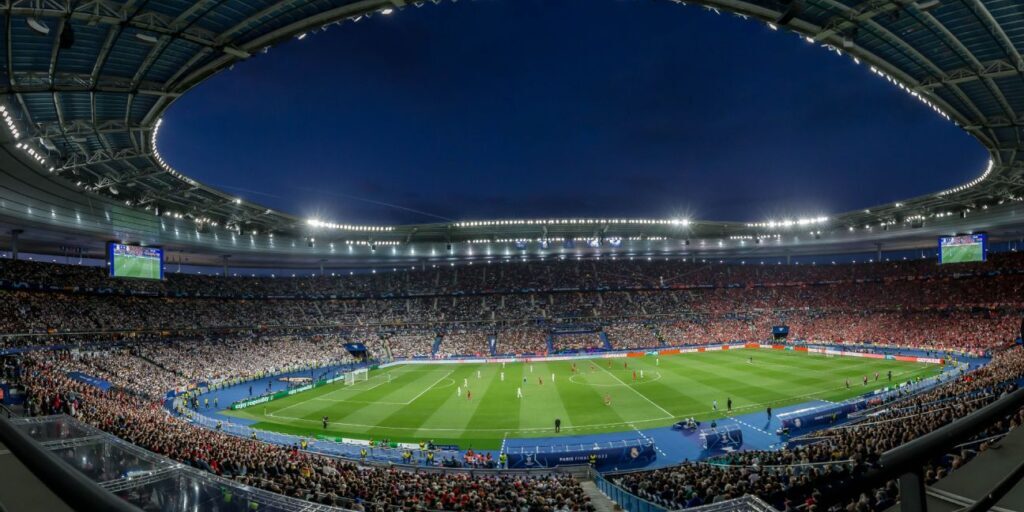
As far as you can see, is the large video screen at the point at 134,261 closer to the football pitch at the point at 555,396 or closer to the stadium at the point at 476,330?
the stadium at the point at 476,330

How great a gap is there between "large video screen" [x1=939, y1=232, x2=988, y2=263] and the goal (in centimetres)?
6278

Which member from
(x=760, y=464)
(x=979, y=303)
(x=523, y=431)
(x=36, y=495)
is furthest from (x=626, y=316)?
(x=36, y=495)

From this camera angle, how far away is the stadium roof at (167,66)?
1847 cm

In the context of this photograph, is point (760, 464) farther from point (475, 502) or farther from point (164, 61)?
point (164, 61)

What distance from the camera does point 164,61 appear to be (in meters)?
22.0

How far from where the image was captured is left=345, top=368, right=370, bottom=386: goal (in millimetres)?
49125

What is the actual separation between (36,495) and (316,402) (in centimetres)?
4072

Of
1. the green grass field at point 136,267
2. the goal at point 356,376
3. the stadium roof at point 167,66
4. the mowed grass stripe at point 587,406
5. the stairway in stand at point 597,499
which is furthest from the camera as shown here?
the goal at point 356,376

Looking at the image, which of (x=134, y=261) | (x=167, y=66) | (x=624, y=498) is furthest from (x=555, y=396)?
(x=134, y=261)

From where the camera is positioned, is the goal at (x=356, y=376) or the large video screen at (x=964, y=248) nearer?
the goal at (x=356, y=376)

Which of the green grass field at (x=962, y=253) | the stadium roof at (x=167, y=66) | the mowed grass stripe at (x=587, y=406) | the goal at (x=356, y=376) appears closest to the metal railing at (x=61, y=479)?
the stadium roof at (x=167, y=66)

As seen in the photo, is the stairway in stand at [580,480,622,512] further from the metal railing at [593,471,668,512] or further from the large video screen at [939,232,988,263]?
the large video screen at [939,232,988,263]

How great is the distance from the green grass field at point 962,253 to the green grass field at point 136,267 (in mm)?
80431

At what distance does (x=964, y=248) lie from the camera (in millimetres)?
52656
